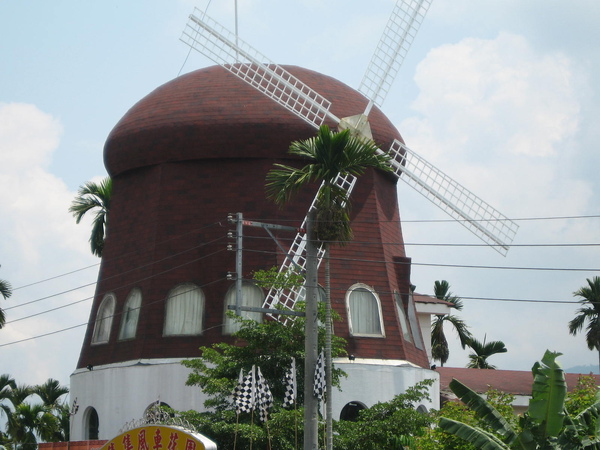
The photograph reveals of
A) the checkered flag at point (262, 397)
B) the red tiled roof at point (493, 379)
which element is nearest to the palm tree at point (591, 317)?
the red tiled roof at point (493, 379)

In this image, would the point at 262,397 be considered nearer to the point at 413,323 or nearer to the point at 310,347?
the point at 310,347

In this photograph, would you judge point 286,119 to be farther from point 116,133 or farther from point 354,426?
point 354,426

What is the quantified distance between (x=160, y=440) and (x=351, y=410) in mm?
16588

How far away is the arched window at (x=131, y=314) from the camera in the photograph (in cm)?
3378

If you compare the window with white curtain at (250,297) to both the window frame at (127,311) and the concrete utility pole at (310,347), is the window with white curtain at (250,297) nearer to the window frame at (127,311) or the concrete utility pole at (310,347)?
the window frame at (127,311)

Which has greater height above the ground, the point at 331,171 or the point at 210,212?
the point at 210,212

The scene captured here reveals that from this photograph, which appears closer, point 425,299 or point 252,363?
point 252,363

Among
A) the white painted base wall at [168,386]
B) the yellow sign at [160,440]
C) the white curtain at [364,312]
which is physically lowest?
the yellow sign at [160,440]

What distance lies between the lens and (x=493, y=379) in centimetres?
4534

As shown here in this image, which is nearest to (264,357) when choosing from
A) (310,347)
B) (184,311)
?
(310,347)

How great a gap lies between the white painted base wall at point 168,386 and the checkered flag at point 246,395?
689 centimetres

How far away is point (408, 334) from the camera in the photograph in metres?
34.8

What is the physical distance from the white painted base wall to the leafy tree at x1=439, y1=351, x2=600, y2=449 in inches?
335

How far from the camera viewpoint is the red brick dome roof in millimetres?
33812
